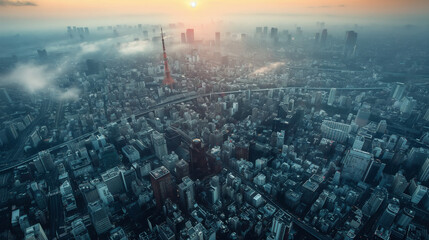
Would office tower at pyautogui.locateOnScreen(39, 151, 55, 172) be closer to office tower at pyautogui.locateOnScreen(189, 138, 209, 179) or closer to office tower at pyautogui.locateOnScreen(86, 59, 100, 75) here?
office tower at pyautogui.locateOnScreen(189, 138, 209, 179)

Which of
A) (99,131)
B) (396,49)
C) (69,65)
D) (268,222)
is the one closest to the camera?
(268,222)

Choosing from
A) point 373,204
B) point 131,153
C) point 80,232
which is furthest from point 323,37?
point 80,232

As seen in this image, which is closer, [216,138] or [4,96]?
[216,138]

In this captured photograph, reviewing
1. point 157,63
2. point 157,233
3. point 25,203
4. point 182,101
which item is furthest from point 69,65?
point 157,233

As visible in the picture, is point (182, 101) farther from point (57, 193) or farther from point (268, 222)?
point (268, 222)

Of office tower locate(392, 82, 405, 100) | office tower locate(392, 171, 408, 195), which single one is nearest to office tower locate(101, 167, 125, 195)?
office tower locate(392, 171, 408, 195)

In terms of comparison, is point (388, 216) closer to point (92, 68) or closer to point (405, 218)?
point (405, 218)
